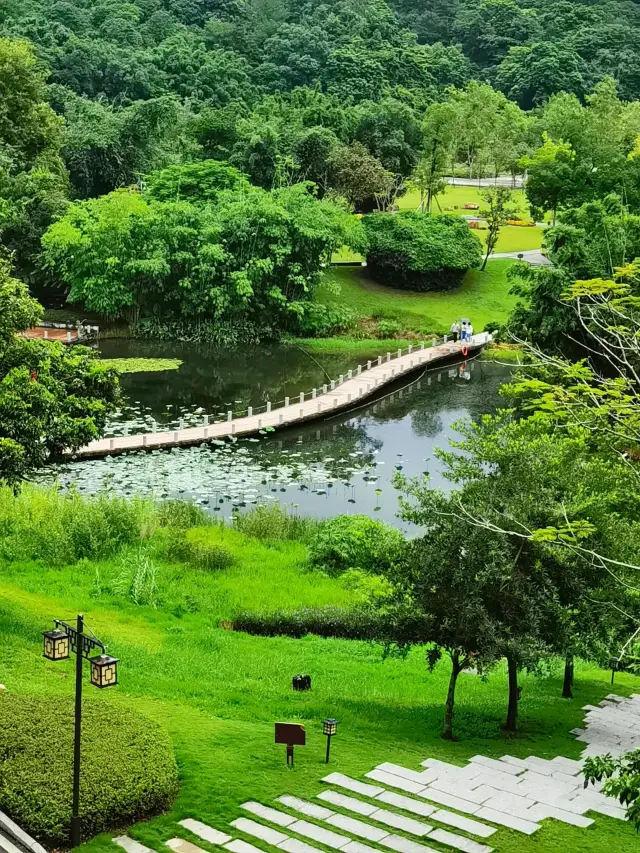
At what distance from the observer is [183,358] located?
50.2 m

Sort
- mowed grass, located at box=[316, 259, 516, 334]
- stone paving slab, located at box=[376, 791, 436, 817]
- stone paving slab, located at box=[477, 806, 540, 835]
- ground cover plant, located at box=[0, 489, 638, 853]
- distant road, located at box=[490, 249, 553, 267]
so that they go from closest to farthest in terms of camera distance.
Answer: stone paving slab, located at box=[477, 806, 540, 835] → stone paving slab, located at box=[376, 791, 436, 817] → ground cover plant, located at box=[0, 489, 638, 853] → mowed grass, located at box=[316, 259, 516, 334] → distant road, located at box=[490, 249, 553, 267]

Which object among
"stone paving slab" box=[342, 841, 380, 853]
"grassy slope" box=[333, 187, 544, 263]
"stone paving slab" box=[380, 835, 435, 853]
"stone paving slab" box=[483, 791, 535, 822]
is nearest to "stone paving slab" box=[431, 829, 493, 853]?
"stone paving slab" box=[380, 835, 435, 853]

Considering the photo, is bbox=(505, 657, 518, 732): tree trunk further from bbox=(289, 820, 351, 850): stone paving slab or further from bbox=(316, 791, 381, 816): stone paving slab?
bbox=(289, 820, 351, 850): stone paving slab

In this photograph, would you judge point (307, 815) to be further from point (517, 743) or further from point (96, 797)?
point (517, 743)

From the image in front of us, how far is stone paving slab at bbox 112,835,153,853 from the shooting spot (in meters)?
12.4

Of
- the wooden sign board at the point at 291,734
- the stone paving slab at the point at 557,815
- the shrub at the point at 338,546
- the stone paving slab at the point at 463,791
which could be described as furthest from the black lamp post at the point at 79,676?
the shrub at the point at 338,546

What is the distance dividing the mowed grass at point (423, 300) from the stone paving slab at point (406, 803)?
139 feet

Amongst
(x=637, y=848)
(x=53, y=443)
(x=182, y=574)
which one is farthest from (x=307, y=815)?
(x=182, y=574)

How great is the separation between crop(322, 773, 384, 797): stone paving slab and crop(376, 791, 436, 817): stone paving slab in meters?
0.12

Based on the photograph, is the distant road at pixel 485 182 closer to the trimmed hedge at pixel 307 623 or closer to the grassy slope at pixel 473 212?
the grassy slope at pixel 473 212

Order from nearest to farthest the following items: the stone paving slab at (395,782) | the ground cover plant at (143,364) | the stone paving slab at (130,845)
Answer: the stone paving slab at (130,845) < the stone paving slab at (395,782) < the ground cover plant at (143,364)

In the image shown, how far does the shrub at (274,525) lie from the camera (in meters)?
28.9

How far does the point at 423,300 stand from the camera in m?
58.7

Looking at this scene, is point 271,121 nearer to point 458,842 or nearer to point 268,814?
point 268,814
